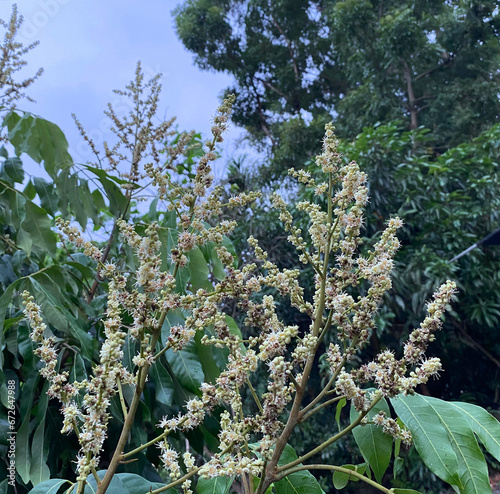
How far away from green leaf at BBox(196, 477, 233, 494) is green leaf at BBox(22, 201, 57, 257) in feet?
2.48

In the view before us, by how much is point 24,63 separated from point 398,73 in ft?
24.1

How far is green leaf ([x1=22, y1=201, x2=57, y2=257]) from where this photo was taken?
1.15 meters

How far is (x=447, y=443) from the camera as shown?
0.49 m

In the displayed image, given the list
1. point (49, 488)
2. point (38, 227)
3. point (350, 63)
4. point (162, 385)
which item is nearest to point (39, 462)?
point (162, 385)

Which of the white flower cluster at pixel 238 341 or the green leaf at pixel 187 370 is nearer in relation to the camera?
the white flower cluster at pixel 238 341

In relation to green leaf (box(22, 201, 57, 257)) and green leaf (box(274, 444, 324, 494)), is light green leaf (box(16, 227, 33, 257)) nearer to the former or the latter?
green leaf (box(22, 201, 57, 257))

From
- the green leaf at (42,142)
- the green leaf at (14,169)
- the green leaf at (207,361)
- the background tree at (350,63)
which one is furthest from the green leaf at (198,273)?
the background tree at (350,63)

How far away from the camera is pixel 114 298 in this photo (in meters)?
0.51

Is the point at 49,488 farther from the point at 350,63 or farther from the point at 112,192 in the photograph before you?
the point at 350,63

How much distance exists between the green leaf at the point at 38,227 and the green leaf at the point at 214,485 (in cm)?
76

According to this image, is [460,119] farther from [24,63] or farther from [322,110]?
[24,63]

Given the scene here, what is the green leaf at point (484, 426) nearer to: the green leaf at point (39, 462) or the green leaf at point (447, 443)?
the green leaf at point (447, 443)

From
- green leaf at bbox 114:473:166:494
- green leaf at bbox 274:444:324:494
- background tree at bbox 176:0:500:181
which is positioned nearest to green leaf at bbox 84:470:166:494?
green leaf at bbox 114:473:166:494

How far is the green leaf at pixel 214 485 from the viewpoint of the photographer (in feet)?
1.90
